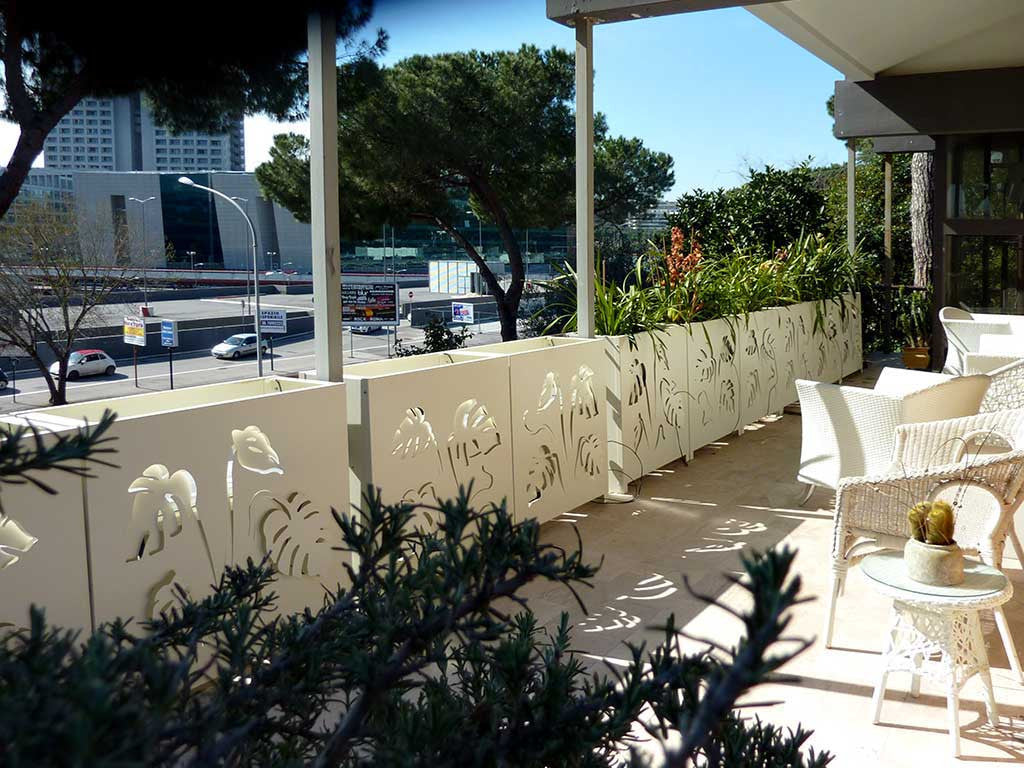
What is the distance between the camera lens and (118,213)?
3850mm

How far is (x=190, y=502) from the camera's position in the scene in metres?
2.87

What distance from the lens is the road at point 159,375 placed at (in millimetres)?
3201

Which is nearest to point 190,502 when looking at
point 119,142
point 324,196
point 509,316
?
point 324,196

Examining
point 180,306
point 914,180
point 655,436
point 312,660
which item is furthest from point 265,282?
point 914,180

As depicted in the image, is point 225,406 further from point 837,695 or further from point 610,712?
point 610,712

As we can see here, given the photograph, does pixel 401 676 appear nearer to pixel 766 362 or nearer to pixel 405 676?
pixel 405 676

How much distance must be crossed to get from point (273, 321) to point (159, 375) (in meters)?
0.73

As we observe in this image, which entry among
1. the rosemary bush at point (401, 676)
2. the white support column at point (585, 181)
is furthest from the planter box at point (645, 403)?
the rosemary bush at point (401, 676)

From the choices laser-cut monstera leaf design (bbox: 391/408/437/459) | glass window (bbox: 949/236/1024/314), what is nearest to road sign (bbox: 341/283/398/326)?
laser-cut monstera leaf design (bbox: 391/408/437/459)

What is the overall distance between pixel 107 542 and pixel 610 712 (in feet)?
7.44

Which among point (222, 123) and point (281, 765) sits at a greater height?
point (222, 123)

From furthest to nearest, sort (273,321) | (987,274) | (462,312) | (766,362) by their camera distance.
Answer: (987,274), (462,312), (766,362), (273,321)

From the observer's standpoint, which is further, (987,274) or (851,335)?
(851,335)

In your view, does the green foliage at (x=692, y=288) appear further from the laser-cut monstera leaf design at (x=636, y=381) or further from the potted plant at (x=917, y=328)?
the potted plant at (x=917, y=328)
